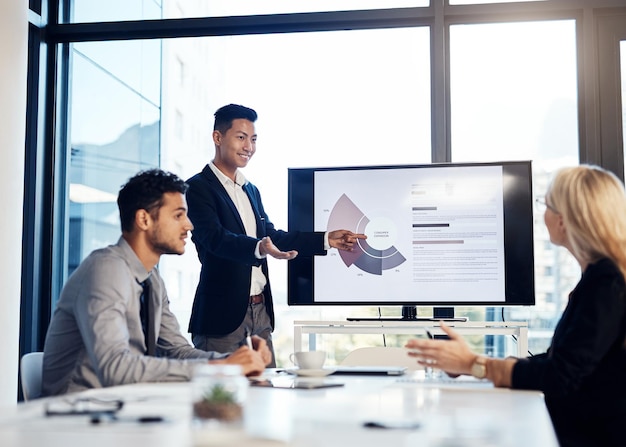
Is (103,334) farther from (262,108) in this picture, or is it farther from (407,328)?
(262,108)

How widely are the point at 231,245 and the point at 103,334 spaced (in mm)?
1417

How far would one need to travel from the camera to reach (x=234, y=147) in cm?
398

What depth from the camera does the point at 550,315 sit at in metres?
4.42

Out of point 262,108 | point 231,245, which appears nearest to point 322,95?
point 262,108

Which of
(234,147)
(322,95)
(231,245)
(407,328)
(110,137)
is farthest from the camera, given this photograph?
(110,137)

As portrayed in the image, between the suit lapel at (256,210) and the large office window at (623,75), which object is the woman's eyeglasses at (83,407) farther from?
the large office window at (623,75)

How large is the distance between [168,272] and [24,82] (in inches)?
53.7

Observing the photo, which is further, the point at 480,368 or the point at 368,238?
the point at 368,238

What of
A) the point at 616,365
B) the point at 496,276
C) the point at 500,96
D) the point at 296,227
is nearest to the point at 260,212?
the point at 296,227

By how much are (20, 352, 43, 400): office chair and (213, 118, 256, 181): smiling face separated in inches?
66.6

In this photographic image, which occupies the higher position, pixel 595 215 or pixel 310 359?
pixel 595 215

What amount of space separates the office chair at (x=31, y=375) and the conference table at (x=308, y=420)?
17.3 inches

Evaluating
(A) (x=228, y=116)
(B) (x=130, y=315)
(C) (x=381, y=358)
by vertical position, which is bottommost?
(C) (x=381, y=358)

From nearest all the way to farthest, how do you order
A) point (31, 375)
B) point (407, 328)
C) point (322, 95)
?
point (31, 375) < point (407, 328) < point (322, 95)
